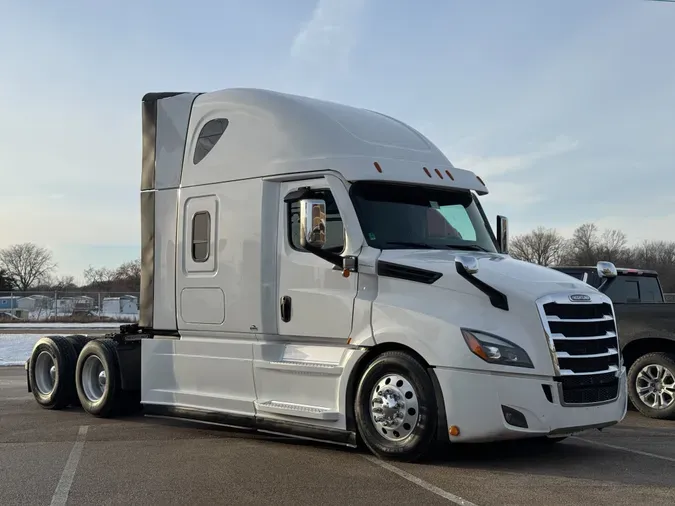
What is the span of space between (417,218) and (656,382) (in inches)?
173

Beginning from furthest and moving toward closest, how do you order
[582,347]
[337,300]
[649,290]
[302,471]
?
[649,290] → [337,300] → [582,347] → [302,471]

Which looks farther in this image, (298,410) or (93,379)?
(93,379)

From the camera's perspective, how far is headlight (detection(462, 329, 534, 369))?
237 inches

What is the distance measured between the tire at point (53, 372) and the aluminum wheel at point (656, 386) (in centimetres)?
783

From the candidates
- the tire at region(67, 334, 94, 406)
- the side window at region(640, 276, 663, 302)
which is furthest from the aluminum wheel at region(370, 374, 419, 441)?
the side window at region(640, 276, 663, 302)

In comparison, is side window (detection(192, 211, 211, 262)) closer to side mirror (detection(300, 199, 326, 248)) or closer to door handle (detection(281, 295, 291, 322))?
door handle (detection(281, 295, 291, 322))

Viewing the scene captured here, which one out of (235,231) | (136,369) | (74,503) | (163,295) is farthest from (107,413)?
(74,503)

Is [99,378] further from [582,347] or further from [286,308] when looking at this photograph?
[582,347]

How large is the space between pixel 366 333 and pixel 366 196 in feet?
4.55

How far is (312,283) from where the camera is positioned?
723 centimetres

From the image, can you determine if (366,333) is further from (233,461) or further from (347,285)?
(233,461)

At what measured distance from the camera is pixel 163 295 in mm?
8766

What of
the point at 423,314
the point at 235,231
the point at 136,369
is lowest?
the point at 136,369

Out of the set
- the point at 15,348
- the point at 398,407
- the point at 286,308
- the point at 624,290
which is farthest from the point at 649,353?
the point at 15,348
